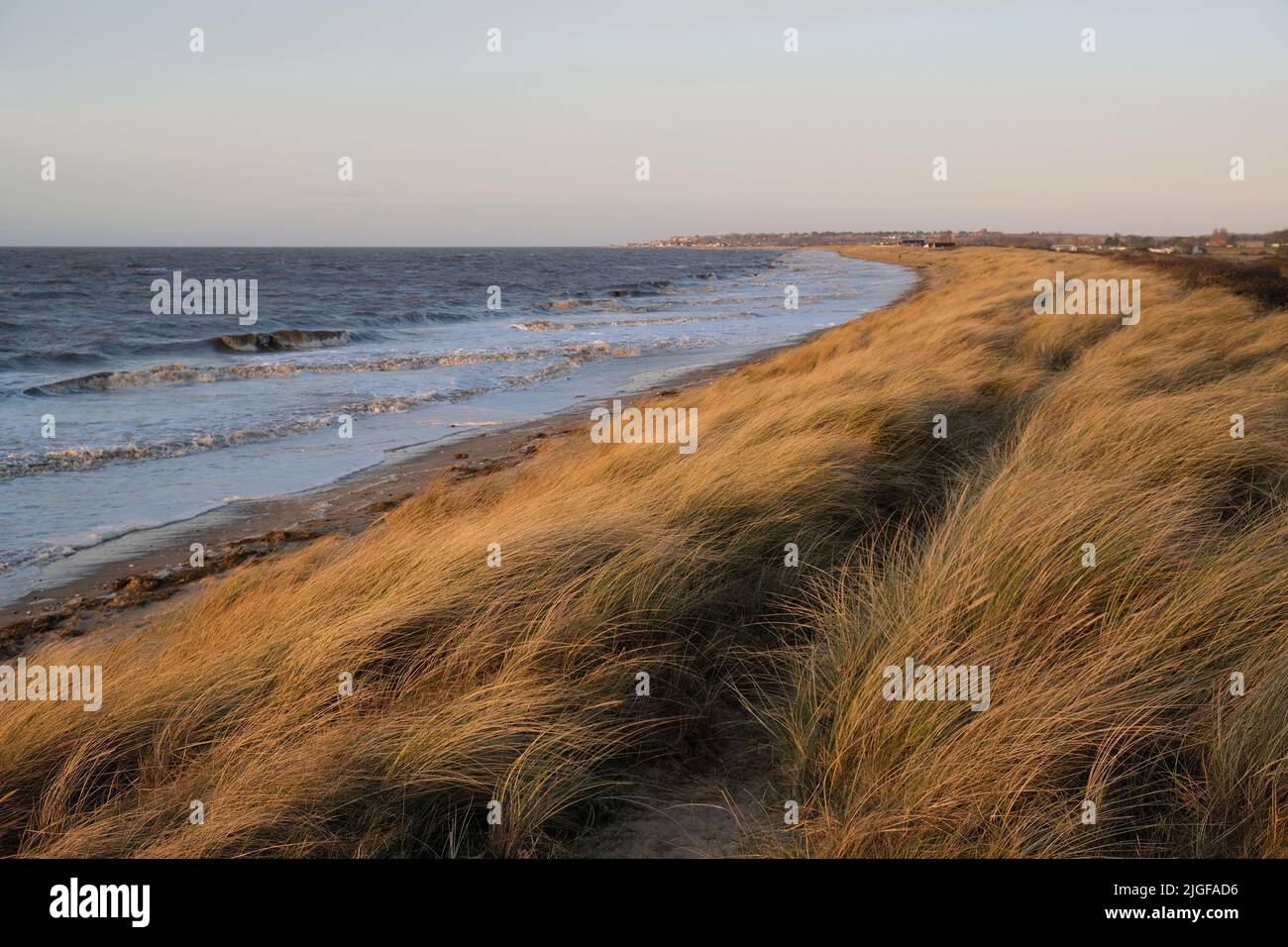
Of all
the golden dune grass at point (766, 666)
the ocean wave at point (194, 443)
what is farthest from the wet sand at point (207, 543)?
the ocean wave at point (194, 443)

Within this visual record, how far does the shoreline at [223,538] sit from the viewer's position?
226 inches

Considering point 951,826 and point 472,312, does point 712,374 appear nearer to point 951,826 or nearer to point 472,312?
point 951,826

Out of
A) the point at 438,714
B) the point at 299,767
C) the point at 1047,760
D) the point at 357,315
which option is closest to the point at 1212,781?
the point at 1047,760

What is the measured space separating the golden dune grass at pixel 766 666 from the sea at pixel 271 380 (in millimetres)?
4038

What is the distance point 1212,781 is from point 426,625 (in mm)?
2714

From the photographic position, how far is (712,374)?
16.6 metres

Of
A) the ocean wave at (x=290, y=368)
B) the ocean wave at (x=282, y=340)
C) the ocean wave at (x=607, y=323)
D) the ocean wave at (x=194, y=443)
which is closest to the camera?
the ocean wave at (x=194, y=443)

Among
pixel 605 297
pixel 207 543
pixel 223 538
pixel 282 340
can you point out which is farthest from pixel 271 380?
pixel 605 297

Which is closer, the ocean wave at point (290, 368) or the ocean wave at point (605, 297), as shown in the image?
the ocean wave at point (290, 368)

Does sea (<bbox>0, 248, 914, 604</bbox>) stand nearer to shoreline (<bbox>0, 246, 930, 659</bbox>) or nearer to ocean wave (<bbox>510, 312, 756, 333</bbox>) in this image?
ocean wave (<bbox>510, 312, 756, 333</bbox>)

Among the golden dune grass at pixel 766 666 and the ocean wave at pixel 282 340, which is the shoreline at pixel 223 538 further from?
the ocean wave at pixel 282 340

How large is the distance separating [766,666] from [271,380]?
52.9 ft

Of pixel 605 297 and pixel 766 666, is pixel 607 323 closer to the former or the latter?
pixel 605 297

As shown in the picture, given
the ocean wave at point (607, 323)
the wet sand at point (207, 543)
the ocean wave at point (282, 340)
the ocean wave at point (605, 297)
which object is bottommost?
the wet sand at point (207, 543)
